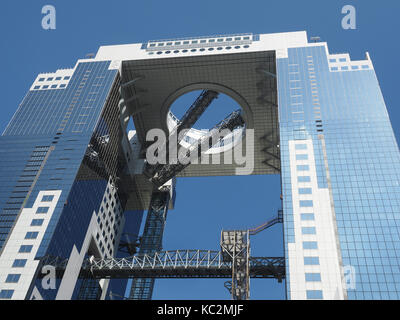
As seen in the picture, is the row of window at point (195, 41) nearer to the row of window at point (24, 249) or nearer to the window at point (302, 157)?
the window at point (302, 157)

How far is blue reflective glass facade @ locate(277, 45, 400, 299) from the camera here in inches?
2229

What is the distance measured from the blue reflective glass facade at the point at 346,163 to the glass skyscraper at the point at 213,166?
19 centimetres

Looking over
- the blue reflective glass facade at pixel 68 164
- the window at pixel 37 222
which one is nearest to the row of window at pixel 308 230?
the blue reflective glass facade at pixel 68 164

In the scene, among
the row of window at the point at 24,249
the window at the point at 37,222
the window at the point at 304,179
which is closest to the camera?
the row of window at the point at 24,249

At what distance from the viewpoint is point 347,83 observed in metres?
81.0

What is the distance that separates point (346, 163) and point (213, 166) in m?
46.1

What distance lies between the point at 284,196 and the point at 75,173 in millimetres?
34284

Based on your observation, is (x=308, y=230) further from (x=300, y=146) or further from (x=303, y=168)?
(x=300, y=146)

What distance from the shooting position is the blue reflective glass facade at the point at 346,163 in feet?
186

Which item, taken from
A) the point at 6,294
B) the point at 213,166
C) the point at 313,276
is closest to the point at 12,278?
the point at 6,294

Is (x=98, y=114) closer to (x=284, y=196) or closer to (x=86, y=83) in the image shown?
(x=86, y=83)

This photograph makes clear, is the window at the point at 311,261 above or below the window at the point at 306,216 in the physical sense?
below

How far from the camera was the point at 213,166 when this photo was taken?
110562mm
